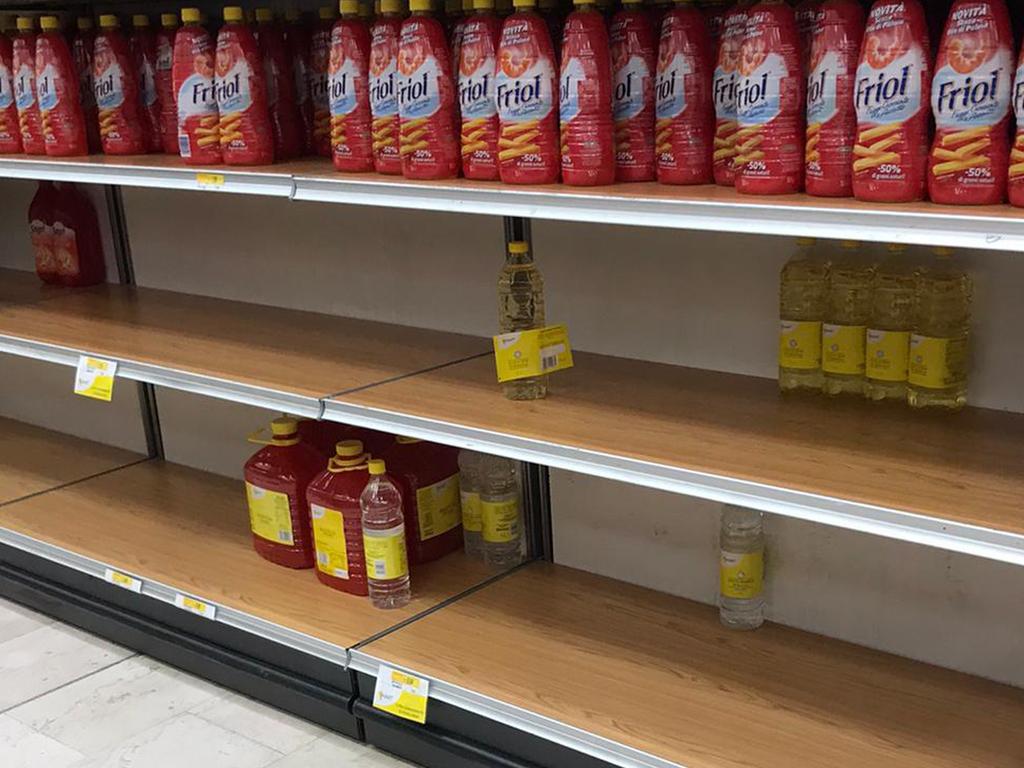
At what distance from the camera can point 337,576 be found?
8.29ft

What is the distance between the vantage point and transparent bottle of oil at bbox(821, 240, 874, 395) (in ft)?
6.56

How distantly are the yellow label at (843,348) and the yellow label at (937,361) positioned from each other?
4.0 inches

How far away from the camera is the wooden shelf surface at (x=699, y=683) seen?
1878mm

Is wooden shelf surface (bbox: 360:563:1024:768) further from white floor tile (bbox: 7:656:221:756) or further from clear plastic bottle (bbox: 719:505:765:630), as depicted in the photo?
white floor tile (bbox: 7:656:221:756)

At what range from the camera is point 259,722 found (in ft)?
8.13

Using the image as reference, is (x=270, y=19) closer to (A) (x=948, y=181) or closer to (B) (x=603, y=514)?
(B) (x=603, y=514)

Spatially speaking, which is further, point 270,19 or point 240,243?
point 240,243

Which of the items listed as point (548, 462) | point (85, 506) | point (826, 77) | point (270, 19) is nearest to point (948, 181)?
point (826, 77)

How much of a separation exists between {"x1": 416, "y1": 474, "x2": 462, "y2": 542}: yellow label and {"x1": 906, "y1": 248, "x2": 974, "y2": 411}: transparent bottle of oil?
1097 millimetres

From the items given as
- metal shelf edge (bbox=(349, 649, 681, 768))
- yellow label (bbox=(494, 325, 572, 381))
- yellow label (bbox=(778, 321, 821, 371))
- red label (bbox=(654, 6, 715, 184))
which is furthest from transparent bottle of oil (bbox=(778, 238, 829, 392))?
metal shelf edge (bbox=(349, 649, 681, 768))

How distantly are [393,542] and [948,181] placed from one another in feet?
4.25

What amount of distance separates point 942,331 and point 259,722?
62.5 inches

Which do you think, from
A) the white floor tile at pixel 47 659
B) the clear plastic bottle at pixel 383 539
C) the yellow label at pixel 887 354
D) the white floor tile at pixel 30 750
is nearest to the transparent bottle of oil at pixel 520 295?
the clear plastic bottle at pixel 383 539

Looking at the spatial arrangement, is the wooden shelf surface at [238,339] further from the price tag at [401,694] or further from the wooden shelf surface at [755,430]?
the price tag at [401,694]
